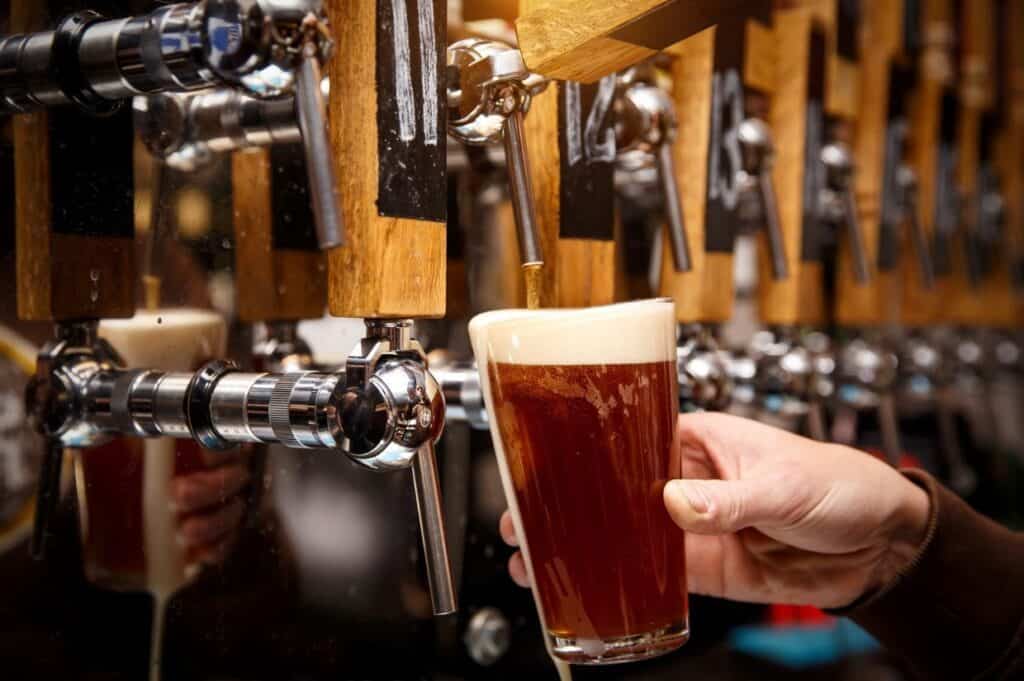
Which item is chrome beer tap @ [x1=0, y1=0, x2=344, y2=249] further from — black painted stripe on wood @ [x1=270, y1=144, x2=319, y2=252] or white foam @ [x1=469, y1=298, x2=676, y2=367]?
black painted stripe on wood @ [x1=270, y1=144, x2=319, y2=252]

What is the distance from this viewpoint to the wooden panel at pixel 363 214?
2.22 ft

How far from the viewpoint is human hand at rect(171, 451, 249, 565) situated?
33.8 inches

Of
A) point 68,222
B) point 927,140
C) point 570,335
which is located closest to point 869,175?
point 927,140

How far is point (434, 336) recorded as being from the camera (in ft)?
3.46

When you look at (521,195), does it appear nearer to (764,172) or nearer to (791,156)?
(764,172)

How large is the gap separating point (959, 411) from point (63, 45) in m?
2.07

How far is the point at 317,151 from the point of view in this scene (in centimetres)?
57

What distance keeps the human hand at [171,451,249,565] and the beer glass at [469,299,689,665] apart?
280 mm

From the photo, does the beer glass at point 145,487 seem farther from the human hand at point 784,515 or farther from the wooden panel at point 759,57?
the wooden panel at point 759,57

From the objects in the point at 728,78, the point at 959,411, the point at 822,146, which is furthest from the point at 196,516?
the point at 959,411

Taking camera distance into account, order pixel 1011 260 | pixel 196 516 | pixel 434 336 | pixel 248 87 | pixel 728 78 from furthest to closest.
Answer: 1. pixel 1011 260
2. pixel 728 78
3. pixel 434 336
4. pixel 196 516
5. pixel 248 87

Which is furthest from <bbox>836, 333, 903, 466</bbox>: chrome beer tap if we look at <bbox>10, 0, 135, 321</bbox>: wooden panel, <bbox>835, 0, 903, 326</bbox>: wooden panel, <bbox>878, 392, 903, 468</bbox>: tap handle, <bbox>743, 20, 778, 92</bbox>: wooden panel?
<bbox>10, 0, 135, 321</bbox>: wooden panel

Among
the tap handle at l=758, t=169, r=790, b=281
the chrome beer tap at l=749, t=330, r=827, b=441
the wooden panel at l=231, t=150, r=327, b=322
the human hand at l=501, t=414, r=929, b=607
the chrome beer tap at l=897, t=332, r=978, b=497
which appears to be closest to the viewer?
the human hand at l=501, t=414, r=929, b=607

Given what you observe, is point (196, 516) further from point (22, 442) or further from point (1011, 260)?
point (1011, 260)
